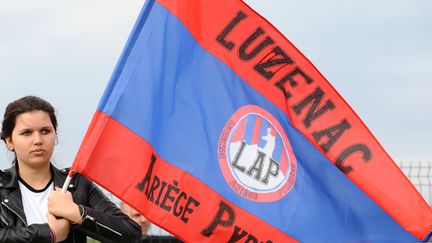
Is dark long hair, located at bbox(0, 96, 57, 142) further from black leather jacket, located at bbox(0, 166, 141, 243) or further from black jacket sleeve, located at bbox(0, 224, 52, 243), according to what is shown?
black jacket sleeve, located at bbox(0, 224, 52, 243)

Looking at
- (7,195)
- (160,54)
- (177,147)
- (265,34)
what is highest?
(265,34)

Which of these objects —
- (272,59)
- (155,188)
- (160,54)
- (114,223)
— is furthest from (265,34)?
(114,223)

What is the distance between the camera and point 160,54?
201 inches

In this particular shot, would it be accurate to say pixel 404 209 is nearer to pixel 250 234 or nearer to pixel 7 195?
pixel 250 234

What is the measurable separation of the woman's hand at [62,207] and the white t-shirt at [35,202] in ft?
0.33

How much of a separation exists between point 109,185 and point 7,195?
1.92 feet

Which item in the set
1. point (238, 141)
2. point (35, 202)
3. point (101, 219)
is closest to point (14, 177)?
point (35, 202)

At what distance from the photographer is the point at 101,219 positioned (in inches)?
171

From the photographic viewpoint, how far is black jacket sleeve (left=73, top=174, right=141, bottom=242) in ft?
14.2

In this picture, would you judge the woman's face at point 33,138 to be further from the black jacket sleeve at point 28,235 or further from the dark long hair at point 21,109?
the black jacket sleeve at point 28,235

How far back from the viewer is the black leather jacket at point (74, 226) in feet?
13.9

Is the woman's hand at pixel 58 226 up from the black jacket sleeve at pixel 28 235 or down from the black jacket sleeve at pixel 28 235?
up

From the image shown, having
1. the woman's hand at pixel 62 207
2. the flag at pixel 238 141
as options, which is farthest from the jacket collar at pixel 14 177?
the flag at pixel 238 141

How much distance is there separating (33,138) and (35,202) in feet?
1.03
